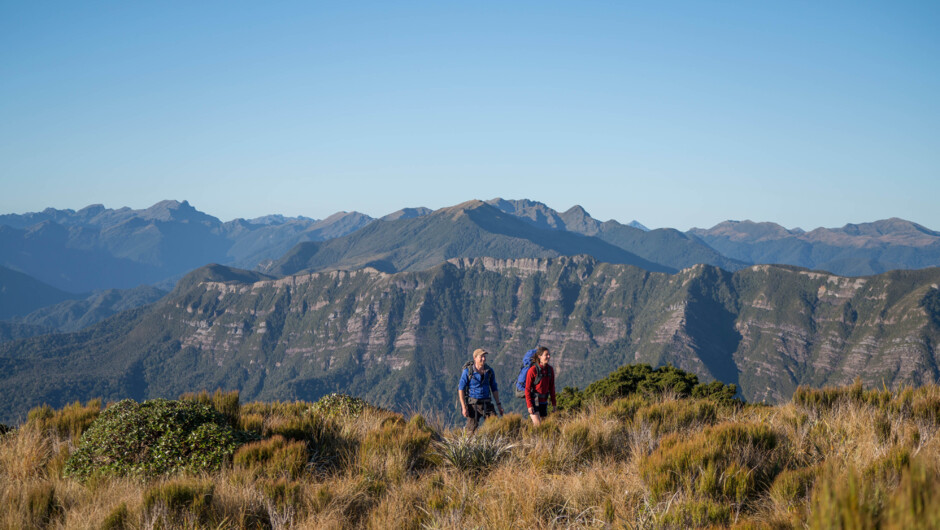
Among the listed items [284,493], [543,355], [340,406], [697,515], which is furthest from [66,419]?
[697,515]

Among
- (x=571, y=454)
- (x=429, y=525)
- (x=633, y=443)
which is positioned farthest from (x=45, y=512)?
(x=633, y=443)

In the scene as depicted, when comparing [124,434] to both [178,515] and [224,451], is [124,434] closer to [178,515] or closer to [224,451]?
[224,451]

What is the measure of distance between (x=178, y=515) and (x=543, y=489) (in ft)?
15.4

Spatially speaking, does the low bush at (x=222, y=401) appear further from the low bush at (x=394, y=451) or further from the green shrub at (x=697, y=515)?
the green shrub at (x=697, y=515)

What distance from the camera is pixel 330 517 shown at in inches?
263

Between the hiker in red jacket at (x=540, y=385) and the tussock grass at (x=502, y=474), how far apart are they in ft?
8.92

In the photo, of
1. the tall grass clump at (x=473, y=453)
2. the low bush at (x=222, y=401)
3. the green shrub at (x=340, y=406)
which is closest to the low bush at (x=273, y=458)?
the tall grass clump at (x=473, y=453)

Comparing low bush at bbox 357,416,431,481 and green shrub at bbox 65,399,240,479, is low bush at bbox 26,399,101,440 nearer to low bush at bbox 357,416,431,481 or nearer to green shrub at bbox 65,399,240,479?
green shrub at bbox 65,399,240,479

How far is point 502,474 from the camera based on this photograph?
7.97 metres

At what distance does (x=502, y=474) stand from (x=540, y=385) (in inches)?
257

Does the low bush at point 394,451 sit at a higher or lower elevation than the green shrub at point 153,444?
lower

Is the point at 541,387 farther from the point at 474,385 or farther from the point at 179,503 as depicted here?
the point at 179,503

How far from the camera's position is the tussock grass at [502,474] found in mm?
6312

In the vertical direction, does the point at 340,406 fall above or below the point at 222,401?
below
